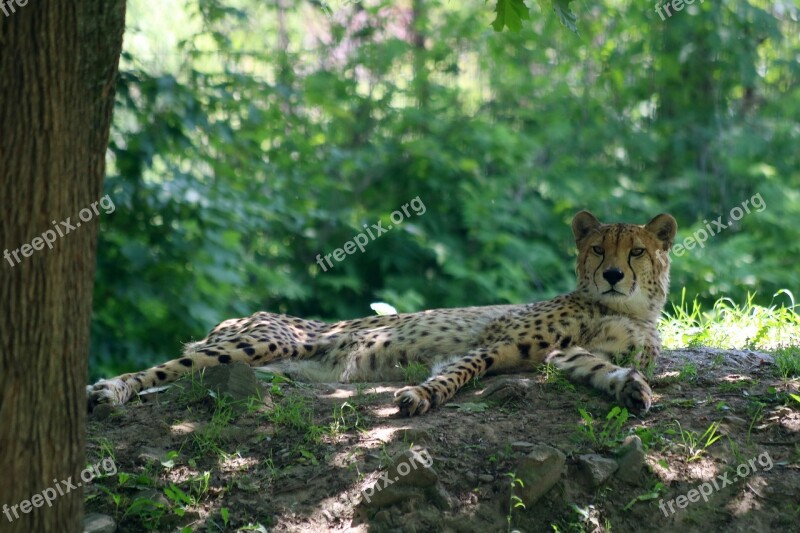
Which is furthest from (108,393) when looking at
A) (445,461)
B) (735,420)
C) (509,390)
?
(735,420)

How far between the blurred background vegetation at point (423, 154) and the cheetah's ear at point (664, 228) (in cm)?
364

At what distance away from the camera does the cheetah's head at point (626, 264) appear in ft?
16.0

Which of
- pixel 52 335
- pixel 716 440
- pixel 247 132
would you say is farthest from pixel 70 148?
pixel 247 132

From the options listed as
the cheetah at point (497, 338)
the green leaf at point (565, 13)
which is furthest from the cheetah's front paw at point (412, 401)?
the green leaf at point (565, 13)

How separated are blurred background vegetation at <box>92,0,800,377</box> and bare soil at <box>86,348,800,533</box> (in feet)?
12.0

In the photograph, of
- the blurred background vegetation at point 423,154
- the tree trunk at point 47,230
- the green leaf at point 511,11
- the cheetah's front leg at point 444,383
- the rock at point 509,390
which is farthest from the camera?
the blurred background vegetation at point 423,154

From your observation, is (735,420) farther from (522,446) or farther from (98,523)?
(98,523)

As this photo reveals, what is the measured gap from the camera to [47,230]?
8.52 ft

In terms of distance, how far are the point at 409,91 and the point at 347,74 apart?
90cm

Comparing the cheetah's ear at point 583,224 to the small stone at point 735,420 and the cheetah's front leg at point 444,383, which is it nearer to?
the cheetah's front leg at point 444,383

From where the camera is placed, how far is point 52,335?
2.62 meters

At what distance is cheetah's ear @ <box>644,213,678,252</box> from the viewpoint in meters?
5.05

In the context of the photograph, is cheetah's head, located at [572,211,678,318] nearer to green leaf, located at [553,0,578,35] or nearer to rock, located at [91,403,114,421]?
green leaf, located at [553,0,578,35]

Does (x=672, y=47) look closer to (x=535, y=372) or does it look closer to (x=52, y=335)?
(x=535, y=372)
